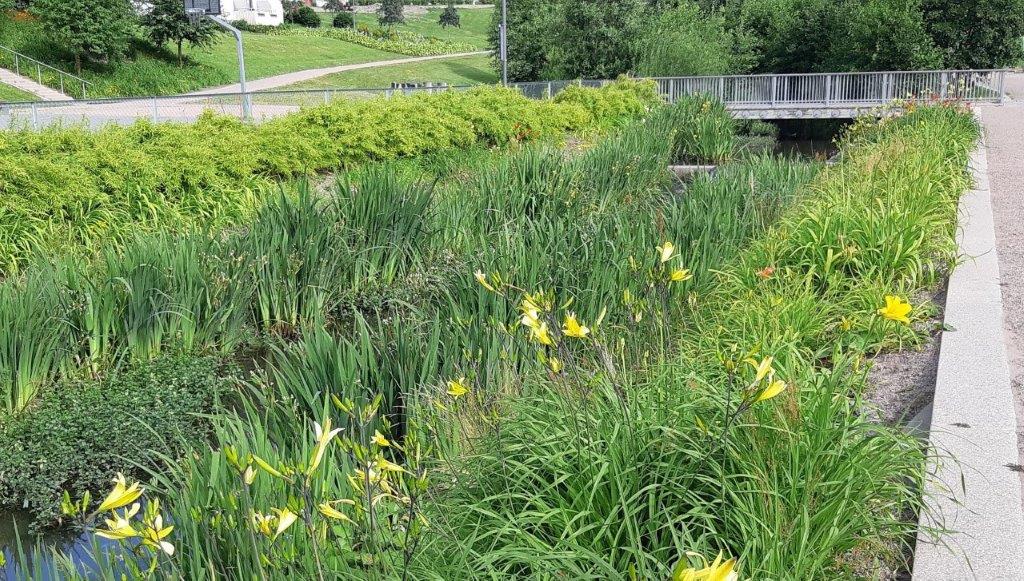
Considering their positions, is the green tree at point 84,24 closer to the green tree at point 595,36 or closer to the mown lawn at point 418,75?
the mown lawn at point 418,75

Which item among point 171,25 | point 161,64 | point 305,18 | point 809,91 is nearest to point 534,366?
point 809,91

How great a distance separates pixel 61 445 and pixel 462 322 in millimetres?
2115

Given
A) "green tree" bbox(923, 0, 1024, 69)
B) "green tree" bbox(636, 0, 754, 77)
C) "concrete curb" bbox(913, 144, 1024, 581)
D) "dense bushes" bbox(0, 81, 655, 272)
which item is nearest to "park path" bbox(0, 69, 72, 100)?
"green tree" bbox(636, 0, 754, 77)

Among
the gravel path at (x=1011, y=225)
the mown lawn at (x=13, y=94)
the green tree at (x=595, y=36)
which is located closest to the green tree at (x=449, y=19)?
the green tree at (x=595, y=36)

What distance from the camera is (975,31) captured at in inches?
1153

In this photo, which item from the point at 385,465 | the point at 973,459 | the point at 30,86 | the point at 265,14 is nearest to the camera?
the point at 385,465

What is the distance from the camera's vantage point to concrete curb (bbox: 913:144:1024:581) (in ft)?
8.39

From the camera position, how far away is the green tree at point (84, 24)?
31.9 meters

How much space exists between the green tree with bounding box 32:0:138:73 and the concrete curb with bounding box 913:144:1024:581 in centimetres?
3384

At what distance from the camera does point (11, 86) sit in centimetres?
2938

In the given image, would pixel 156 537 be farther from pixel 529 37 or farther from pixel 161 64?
pixel 161 64

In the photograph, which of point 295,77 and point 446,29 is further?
point 446,29

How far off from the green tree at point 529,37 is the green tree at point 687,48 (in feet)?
16.6

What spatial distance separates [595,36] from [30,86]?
21.1 m
